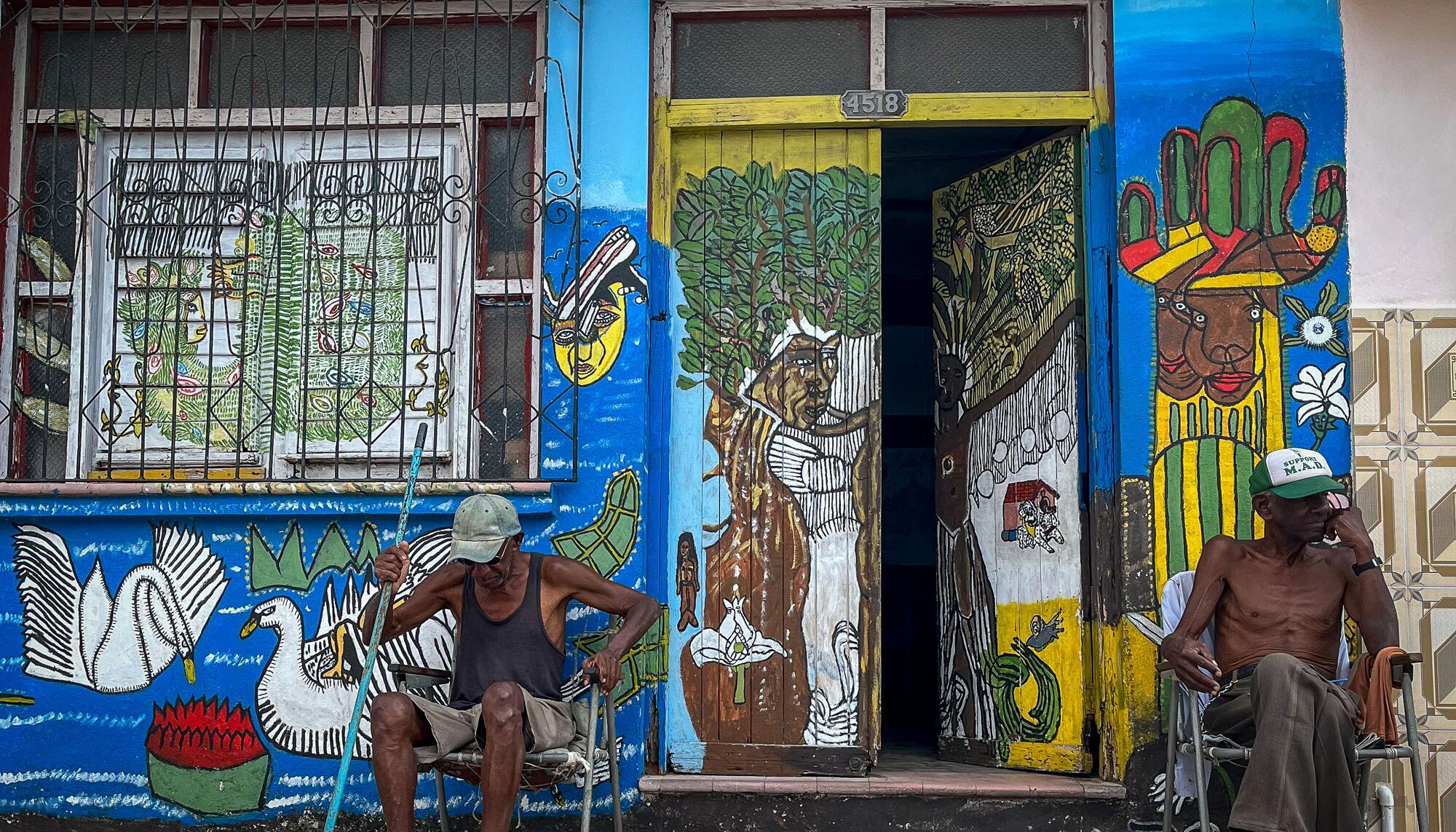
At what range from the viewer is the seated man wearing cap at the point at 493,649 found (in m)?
4.36

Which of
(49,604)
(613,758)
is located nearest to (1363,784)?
(613,758)

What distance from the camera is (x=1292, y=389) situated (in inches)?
201

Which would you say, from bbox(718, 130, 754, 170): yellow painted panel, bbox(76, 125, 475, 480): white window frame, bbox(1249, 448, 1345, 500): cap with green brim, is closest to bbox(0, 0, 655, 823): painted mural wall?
bbox(76, 125, 475, 480): white window frame

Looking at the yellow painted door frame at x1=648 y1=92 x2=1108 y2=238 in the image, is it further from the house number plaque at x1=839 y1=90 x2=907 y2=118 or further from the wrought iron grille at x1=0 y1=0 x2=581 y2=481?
the wrought iron grille at x1=0 y1=0 x2=581 y2=481

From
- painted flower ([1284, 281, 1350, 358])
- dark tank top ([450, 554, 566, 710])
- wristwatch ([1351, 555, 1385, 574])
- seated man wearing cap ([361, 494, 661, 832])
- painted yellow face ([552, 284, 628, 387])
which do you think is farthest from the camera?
painted yellow face ([552, 284, 628, 387])

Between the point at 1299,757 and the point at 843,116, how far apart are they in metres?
2.98

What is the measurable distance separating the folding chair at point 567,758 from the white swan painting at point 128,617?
3.05 ft

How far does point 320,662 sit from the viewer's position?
5133 mm

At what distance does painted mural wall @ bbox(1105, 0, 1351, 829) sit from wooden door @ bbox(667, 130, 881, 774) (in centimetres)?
103

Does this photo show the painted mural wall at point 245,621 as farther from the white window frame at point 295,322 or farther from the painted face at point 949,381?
the painted face at point 949,381

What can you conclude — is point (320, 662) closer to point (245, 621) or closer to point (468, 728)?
point (245, 621)

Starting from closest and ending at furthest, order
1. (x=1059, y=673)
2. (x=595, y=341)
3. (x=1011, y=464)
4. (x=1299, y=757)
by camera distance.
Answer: (x=1299, y=757), (x=595, y=341), (x=1059, y=673), (x=1011, y=464)

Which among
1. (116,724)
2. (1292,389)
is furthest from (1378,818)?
(116,724)

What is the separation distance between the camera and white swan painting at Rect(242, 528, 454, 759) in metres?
5.12
